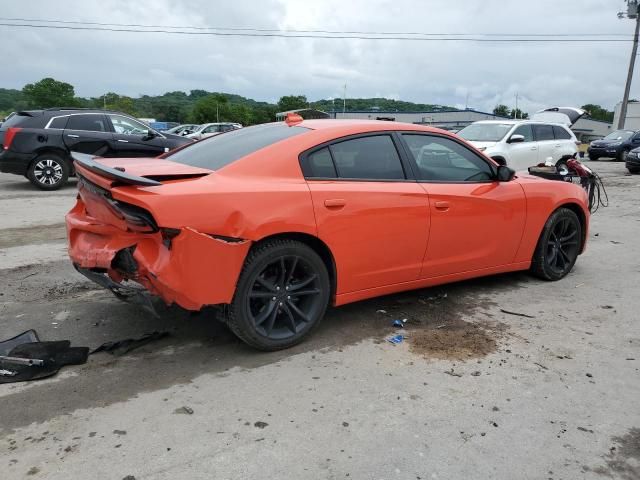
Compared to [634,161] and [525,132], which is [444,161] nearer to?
[525,132]

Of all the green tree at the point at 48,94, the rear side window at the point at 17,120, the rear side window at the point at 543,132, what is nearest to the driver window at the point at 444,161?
the rear side window at the point at 17,120

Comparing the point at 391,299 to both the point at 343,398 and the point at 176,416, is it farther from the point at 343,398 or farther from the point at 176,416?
the point at 176,416

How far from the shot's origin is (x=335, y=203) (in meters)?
3.62

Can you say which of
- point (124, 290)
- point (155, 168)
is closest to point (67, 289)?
point (124, 290)

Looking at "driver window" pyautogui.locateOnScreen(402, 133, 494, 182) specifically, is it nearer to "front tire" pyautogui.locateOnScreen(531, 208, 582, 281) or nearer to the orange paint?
the orange paint

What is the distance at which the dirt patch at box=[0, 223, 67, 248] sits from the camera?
6.56 metres

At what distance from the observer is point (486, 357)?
355 centimetres

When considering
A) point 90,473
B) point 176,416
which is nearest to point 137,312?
point 176,416

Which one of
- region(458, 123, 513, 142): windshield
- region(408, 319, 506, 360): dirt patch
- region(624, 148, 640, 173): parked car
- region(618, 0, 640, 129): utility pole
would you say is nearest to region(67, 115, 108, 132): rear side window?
region(458, 123, 513, 142): windshield

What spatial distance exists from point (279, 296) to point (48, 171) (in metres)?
9.53

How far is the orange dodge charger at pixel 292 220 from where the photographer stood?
3137mm

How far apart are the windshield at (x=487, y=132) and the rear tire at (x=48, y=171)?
9.36 metres

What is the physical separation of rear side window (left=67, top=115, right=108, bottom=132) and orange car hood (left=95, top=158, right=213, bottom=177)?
8.37 meters

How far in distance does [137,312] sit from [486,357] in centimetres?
270
